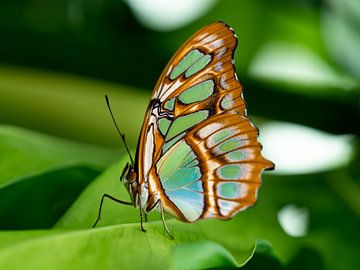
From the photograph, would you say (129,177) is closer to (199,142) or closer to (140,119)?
(199,142)

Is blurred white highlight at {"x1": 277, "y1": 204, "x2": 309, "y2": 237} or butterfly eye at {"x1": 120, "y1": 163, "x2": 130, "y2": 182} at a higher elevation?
butterfly eye at {"x1": 120, "y1": 163, "x2": 130, "y2": 182}

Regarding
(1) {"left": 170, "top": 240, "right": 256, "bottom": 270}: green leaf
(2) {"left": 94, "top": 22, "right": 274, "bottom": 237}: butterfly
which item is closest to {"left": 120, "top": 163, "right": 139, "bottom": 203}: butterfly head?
(2) {"left": 94, "top": 22, "right": 274, "bottom": 237}: butterfly

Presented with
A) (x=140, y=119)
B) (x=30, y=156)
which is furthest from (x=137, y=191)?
(x=140, y=119)

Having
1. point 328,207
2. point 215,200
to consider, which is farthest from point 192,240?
point 328,207

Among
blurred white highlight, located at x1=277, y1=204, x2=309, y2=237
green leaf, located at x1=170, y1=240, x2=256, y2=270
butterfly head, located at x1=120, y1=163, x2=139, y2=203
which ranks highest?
green leaf, located at x1=170, y1=240, x2=256, y2=270

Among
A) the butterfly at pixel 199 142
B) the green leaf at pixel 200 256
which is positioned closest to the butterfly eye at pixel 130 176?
the butterfly at pixel 199 142

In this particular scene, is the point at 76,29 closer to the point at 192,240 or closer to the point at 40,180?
the point at 40,180

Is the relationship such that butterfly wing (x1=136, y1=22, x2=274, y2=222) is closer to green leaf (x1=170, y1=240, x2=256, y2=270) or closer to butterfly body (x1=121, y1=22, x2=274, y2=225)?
butterfly body (x1=121, y1=22, x2=274, y2=225)

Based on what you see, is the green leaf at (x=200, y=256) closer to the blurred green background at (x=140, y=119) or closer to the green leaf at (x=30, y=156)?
the blurred green background at (x=140, y=119)
